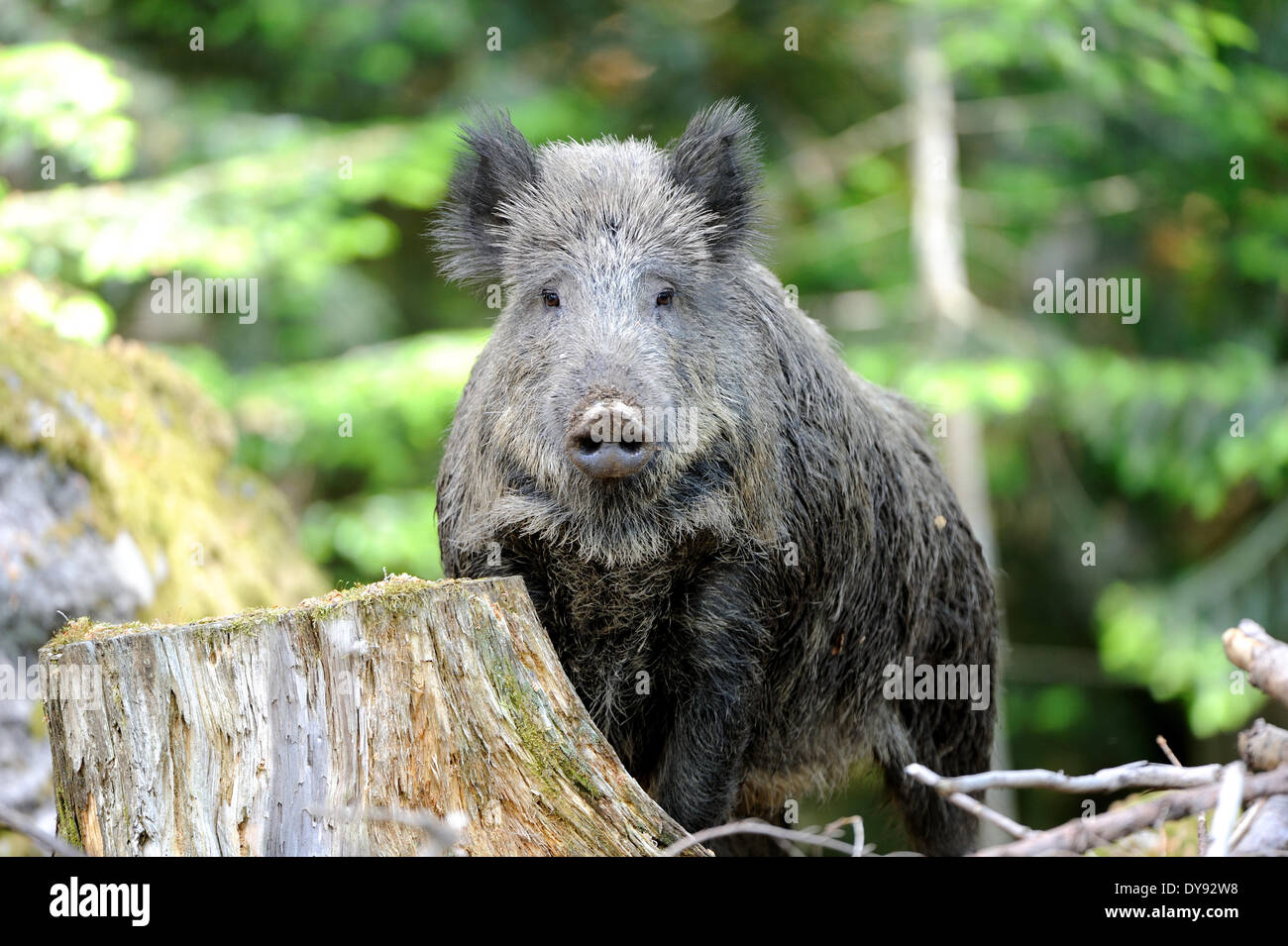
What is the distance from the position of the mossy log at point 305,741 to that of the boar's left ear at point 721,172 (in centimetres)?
196

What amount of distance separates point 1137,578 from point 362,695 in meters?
12.3

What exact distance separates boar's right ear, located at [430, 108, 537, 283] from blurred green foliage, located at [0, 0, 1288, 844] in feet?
13.7

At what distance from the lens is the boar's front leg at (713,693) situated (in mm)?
4816

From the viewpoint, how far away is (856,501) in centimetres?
534

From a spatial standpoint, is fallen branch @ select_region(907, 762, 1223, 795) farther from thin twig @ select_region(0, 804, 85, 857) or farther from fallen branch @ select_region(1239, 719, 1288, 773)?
thin twig @ select_region(0, 804, 85, 857)

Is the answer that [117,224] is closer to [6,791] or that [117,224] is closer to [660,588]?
[6,791]

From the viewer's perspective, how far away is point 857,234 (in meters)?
13.3

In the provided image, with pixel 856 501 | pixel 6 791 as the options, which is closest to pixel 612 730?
pixel 856 501

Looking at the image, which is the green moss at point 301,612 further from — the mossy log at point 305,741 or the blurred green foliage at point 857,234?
the blurred green foliage at point 857,234
